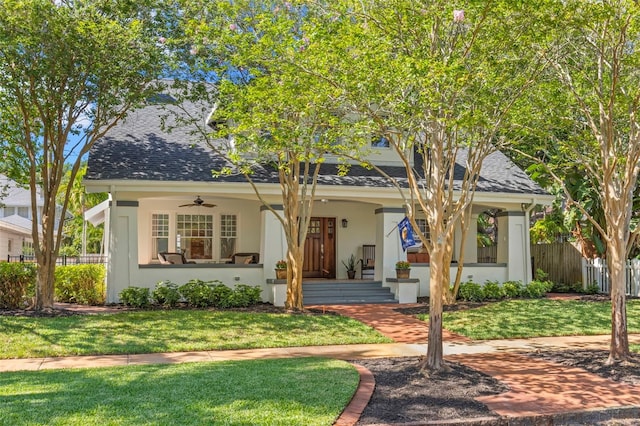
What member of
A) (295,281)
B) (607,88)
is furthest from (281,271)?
(607,88)

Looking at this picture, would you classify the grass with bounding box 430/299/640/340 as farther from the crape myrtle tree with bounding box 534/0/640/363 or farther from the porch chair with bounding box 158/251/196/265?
the porch chair with bounding box 158/251/196/265

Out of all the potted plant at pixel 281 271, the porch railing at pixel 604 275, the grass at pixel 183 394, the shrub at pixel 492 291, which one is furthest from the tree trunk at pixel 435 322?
the porch railing at pixel 604 275

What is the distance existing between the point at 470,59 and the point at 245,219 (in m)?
11.5

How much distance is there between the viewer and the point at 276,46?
28.4 ft

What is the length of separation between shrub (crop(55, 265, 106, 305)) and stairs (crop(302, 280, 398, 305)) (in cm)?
540

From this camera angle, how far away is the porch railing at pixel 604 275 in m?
18.3

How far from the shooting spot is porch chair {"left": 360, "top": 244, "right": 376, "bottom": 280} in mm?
19234

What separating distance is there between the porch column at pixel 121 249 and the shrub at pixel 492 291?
31.5 feet

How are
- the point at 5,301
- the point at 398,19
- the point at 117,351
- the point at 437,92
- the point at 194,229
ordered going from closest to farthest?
1. the point at 437,92
2. the point at 398,19
3. the point at 117,351
4. the point at 5,301
5. the point at 194,229

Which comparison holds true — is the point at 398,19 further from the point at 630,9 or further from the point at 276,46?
the point at 630,9

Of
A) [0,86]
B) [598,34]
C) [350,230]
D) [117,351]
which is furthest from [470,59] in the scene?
[350,230]

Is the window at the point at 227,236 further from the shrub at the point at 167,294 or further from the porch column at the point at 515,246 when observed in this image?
the porch column at the point at 515,246

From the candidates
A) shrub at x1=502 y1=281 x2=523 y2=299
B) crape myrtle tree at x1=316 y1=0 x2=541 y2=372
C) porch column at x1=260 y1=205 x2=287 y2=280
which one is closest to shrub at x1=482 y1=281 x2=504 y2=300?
shrub at x1=502 y1=281 x2=523 y2=299

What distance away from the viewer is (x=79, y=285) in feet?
51.5
